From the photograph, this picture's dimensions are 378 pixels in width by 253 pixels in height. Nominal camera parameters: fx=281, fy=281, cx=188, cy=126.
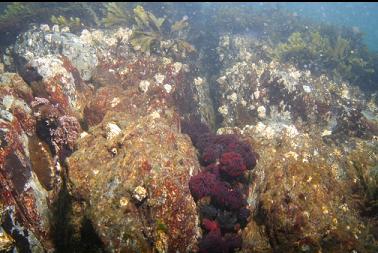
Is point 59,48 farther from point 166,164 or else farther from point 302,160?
point 302,160

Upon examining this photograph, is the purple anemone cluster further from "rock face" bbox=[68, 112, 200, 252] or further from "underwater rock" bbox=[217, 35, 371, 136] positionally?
"underwater rock" bbox=[217, 35, 371, 136]

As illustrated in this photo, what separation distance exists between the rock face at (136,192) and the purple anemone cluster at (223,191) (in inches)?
8.3

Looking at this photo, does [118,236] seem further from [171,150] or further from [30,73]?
[30,73]

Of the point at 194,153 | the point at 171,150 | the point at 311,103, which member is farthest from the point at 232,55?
the point at 171,150

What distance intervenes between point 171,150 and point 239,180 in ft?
5.02

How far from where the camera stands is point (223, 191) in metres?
4.85

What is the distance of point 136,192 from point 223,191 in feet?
5.15

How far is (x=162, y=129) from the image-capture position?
5.22 meters

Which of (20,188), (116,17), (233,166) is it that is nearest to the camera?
(20,188)

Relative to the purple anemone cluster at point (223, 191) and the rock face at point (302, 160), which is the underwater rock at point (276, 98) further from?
the purple anemone cluster at point (223, 191)

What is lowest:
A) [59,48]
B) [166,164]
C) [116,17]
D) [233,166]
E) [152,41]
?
[233,166]

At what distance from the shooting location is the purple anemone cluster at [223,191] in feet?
14.3

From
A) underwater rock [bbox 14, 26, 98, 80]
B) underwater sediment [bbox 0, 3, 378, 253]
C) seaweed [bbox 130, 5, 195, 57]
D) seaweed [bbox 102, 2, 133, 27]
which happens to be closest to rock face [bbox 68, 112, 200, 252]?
underwater sediment [bbox 0, 3, 378, 253]

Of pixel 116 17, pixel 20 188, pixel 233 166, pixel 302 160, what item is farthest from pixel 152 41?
pixel 302 160
